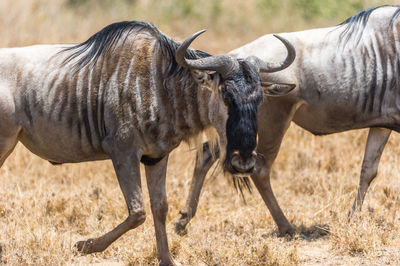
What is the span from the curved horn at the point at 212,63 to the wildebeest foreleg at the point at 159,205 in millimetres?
785

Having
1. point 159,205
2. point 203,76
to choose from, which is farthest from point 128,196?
point 203,76

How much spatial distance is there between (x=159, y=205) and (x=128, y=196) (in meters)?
0.32

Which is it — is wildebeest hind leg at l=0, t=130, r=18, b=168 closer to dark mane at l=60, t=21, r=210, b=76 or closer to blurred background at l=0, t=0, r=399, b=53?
dark mane at l=60, t=21, r=210, b=76

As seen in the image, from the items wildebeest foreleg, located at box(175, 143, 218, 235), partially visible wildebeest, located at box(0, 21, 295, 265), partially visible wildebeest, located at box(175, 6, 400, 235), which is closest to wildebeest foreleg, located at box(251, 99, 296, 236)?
partially visible wildebeest, located at box(175, 6, 400, 235)

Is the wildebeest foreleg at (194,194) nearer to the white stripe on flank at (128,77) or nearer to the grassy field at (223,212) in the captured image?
the grassy field at (223,212)

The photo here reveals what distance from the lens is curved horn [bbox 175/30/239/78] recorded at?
3.88m

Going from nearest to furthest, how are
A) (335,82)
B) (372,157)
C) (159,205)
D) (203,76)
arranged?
(203,76) → (159,205) → (335,82) → (372,157)

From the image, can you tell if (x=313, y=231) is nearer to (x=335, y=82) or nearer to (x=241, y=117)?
(x=335, y=82)

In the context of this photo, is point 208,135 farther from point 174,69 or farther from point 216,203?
point 216,203

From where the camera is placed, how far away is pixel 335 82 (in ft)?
17.0

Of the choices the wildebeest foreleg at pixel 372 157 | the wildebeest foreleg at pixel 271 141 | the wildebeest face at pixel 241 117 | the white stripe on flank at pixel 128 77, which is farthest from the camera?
the wildebeest foreleg at pixel 372 157

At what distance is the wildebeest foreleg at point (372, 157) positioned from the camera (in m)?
5.61

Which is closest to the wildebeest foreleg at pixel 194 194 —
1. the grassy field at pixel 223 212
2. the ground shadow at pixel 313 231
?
the grassy field at pixel 223 212

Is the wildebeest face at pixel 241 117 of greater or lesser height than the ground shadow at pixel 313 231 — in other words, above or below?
above
